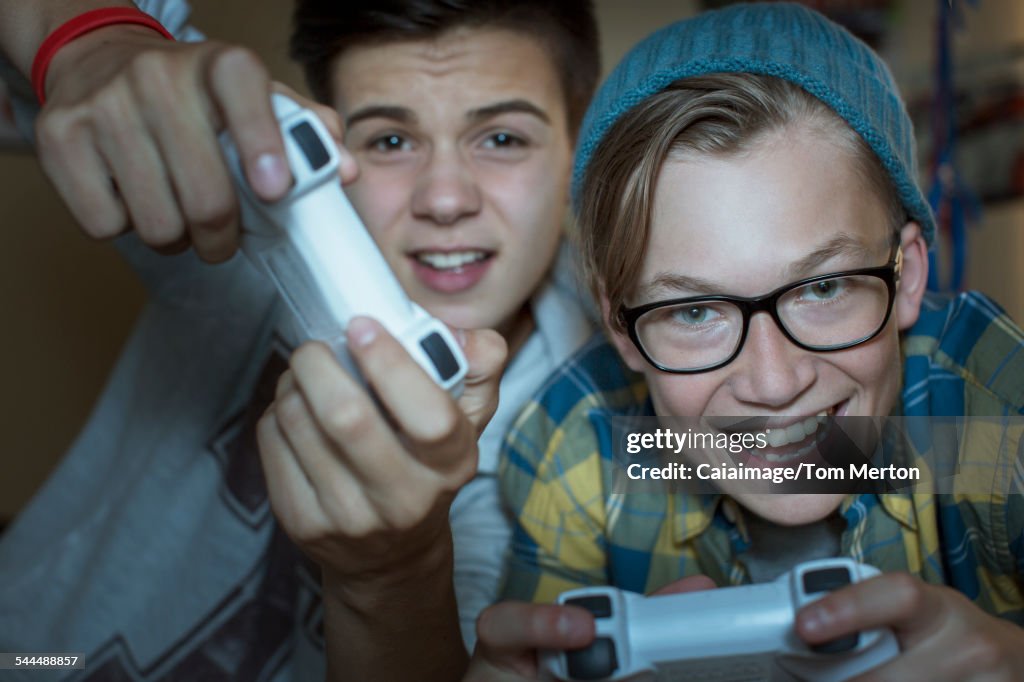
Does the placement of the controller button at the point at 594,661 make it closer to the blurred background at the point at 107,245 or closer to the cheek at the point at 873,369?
the cheek at the point at 873,369

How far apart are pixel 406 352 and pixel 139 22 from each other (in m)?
0.32

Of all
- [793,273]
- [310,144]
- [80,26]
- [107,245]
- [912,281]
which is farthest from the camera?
[107,245]

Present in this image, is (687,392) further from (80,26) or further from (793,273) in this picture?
(80,26)

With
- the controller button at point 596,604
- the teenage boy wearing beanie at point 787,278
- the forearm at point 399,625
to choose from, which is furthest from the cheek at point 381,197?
the controller button at point 596,604

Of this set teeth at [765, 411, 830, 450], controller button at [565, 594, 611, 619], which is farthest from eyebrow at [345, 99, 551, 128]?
controller button at [565, 594, 611, 619]

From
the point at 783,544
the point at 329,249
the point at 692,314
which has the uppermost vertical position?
the point at 329,249

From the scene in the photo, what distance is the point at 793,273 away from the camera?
72cm

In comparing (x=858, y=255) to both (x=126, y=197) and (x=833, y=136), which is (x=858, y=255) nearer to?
(x=833, y=136)

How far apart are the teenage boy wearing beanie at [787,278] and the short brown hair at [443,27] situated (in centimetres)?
28

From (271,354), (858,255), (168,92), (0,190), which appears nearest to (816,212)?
(858,255)

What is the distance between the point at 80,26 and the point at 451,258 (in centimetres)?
50

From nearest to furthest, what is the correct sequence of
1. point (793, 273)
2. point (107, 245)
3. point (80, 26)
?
1. point (80, 26)
2. point (793, 273)
3. point (107, 245)

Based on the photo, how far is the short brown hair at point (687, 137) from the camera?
0.75 meters

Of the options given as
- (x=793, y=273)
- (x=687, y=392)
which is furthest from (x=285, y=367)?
(x=793, y=273)
